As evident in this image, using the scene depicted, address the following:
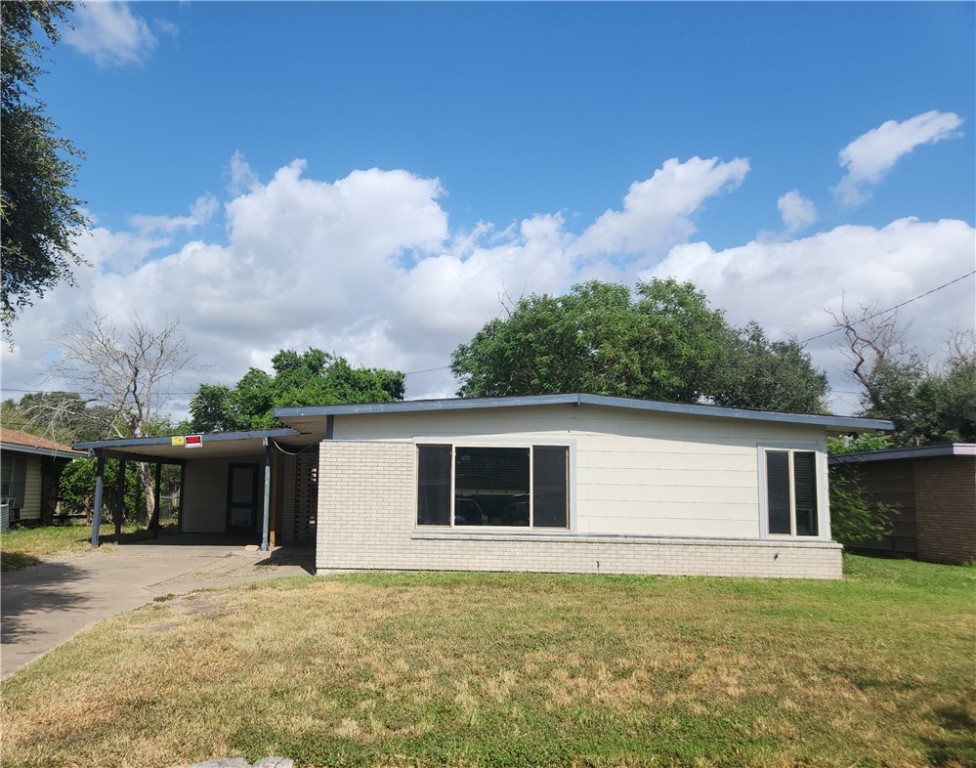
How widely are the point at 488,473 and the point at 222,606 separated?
166 inches

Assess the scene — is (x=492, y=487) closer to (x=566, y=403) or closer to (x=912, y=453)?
(x=566, y=403)

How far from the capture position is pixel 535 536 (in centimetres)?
1092

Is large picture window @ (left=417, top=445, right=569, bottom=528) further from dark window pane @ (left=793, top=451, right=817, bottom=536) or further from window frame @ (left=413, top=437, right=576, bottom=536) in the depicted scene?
dark window pane @ (left=793, top=451, right=817, bottom=536)

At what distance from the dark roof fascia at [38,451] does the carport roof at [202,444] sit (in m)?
5.00

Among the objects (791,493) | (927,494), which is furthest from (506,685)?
(927,494)

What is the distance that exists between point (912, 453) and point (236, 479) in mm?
17010

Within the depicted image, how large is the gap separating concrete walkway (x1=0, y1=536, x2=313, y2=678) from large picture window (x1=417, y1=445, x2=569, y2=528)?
8.71 ft

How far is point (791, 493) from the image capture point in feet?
36.9

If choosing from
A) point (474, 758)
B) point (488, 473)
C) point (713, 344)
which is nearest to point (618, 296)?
point (713, 344)

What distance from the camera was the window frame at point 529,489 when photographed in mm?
11023

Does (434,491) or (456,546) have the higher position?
(434,491)

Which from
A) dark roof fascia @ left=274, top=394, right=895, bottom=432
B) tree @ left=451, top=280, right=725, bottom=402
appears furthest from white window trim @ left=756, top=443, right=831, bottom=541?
tree @ left=451, top=280, right=725, bottom=402

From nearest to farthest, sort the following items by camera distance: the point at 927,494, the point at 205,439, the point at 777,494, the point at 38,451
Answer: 1. the point at 777,494
2. the point at 927,494
3. the point at 205,439
4. the point at 38,451

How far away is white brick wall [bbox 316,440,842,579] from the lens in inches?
431
